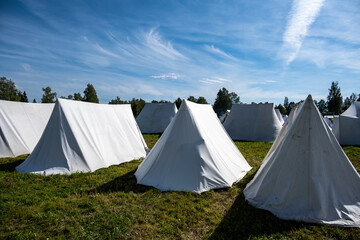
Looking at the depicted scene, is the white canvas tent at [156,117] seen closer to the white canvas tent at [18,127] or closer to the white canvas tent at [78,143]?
the white canvas tent at [18,127]

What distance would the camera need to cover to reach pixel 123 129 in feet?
26.8

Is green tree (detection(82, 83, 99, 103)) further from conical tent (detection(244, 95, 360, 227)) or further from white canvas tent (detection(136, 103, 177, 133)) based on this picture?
conical tent (detection(244, 95, 360, 227))

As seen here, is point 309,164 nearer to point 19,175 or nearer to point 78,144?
point 78,144

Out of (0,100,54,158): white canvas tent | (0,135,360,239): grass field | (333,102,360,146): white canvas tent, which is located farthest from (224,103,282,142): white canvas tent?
(0,100,54,158): white canvas tent

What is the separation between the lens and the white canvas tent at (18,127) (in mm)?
8039

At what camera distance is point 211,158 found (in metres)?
4.92

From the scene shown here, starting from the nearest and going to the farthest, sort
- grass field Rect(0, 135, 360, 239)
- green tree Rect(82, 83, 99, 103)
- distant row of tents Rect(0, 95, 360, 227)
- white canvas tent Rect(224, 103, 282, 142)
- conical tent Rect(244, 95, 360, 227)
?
1. grass field Rect(0, 135, 360, 239)
2. conical tent Rect(244, 95, 360, 227)
3. distant row of tents Rect(0, 95, 360, 227)
4. white canvas tent Rect(224, 103, 282, 142)
5. green tree Rect(82, 83, 99, 103)

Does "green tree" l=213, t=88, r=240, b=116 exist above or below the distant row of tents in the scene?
above

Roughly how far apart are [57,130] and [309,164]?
729 centimetres

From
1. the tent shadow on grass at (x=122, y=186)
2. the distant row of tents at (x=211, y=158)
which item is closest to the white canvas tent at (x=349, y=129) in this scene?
the distant row of tents at (x=211, y=158)

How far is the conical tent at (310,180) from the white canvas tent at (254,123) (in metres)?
10.7

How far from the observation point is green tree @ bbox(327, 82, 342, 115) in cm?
3849

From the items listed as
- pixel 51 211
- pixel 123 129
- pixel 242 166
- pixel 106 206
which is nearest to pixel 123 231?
pixel 106 206

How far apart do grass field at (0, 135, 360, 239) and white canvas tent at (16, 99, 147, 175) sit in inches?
35.6
